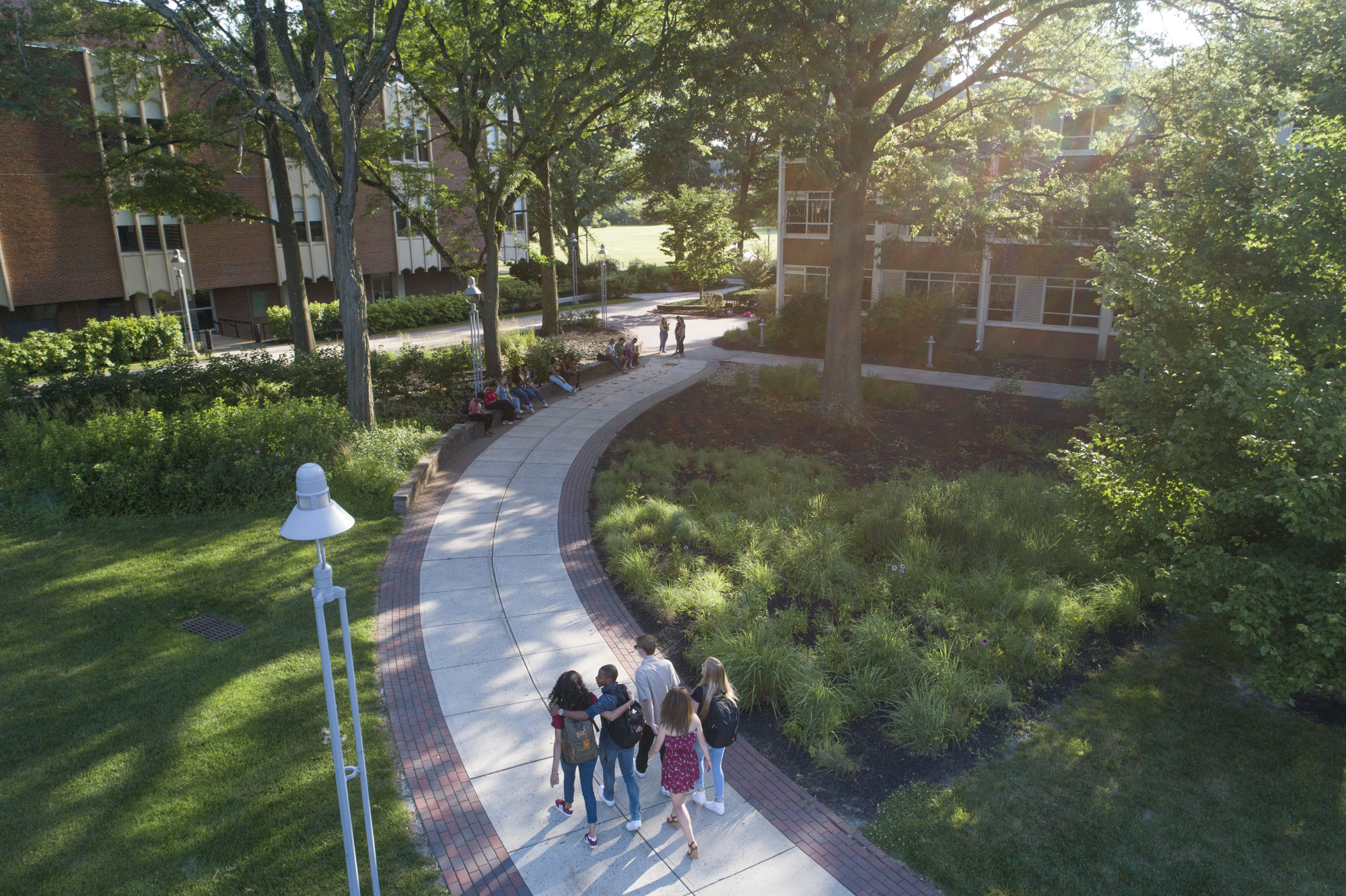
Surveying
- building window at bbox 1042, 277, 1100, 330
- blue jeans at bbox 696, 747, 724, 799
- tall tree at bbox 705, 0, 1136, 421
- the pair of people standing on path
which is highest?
tall tree at bbox 705, 0, 1136, 421

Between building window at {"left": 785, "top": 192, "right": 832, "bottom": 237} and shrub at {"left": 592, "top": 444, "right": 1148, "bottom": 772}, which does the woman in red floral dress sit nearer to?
shrub at {"left": 592, "top": 444, "right": 1148, "bottom": 772}

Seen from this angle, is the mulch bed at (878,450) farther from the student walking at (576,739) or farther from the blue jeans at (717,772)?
the student walking at (576,739)

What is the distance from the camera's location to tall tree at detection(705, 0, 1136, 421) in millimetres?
15070

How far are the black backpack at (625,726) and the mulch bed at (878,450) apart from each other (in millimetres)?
1758

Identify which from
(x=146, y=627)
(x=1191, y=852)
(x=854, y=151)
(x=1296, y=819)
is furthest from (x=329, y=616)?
(x=854, y=151)

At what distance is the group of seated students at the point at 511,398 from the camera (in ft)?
58.4

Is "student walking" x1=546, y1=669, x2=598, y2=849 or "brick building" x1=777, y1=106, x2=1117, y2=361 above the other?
"brick building" x1=777, y1=106, x2=1117, y2=361

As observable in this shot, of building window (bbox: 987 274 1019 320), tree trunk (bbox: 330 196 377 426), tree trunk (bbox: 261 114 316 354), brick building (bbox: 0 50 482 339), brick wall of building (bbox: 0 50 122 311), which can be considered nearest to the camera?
tree trunk (bbox: 330 196 377 426)

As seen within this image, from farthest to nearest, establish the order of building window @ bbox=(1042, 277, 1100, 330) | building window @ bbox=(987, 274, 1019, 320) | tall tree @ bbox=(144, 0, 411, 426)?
building window @ bbox=(987, 274, 1019, 320) < building window @ bbox=(1042, 277, 1100, 330) < tall tree @ bbox=(144, 0, 411, 426)

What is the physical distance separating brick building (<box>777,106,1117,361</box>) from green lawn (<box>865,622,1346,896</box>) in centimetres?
1871

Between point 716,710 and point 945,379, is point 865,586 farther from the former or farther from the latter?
point 945,379

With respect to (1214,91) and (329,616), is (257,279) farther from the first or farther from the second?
(1214,91)

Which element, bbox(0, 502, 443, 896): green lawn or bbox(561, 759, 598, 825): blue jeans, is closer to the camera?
bbox(0, 502, 443, 896): green lawn

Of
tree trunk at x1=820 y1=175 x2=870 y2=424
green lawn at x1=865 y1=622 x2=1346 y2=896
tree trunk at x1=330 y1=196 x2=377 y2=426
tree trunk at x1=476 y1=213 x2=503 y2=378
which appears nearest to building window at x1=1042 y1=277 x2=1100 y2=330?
tree trunk at x1=820 y1=175 x2=870 y2=424
